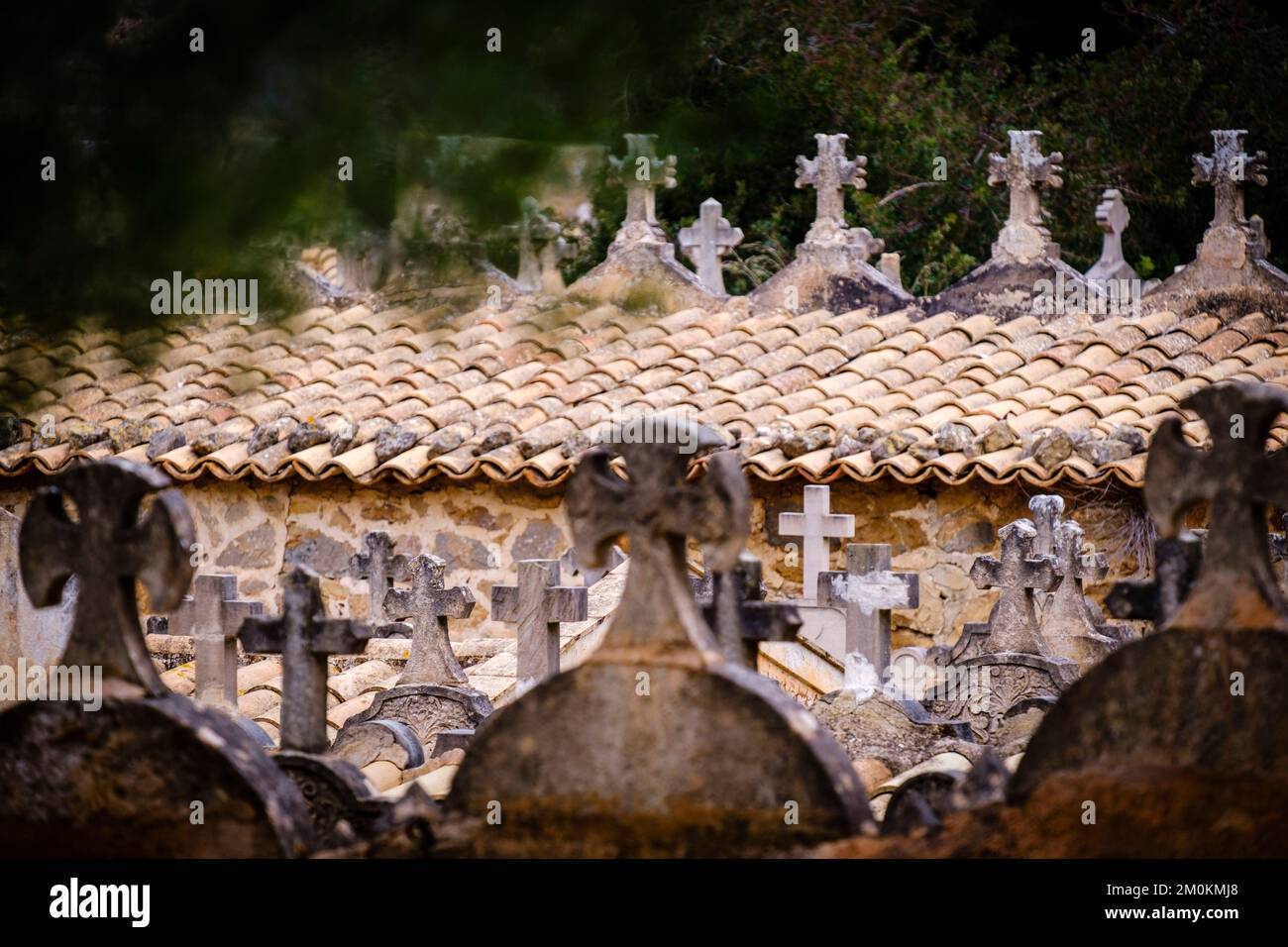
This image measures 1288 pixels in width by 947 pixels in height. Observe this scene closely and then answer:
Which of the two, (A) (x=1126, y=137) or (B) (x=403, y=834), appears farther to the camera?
(A) (x=1126, y=137)

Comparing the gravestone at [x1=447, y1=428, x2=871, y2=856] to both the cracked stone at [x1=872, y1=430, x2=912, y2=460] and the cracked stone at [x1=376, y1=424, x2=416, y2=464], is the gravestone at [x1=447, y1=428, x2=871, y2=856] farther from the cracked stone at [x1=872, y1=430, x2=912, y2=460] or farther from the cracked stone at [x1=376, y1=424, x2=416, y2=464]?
the cracked stone at [x1=376, y1=424, x2=416, y2=464]

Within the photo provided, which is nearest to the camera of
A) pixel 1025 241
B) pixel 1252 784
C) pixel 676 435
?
pixel 1252 784

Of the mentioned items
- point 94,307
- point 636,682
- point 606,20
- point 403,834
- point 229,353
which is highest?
point 229,353

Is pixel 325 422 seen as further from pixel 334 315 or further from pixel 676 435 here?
pixel 676 435

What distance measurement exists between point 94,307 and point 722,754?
4.97 ft

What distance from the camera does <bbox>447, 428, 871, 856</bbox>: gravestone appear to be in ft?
9.31

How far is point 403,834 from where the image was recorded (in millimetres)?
3045

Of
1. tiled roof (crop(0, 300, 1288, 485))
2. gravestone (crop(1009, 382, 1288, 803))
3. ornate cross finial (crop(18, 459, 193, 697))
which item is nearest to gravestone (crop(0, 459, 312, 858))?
ornate cross finial (crop(18, 459, 193, 697))

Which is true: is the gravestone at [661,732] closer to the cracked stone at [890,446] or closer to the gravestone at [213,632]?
the gravestone at [213,632]

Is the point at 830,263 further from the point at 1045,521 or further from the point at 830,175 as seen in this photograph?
the point at 1045,521

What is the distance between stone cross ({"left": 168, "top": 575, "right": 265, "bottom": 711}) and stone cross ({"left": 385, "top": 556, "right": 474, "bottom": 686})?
2.13ft

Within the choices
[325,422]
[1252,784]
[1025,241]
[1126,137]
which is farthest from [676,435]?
[1126,137]

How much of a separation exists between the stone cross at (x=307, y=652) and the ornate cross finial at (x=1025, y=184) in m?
6.92

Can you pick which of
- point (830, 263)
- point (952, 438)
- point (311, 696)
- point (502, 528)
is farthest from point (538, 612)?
point (830, 263)
